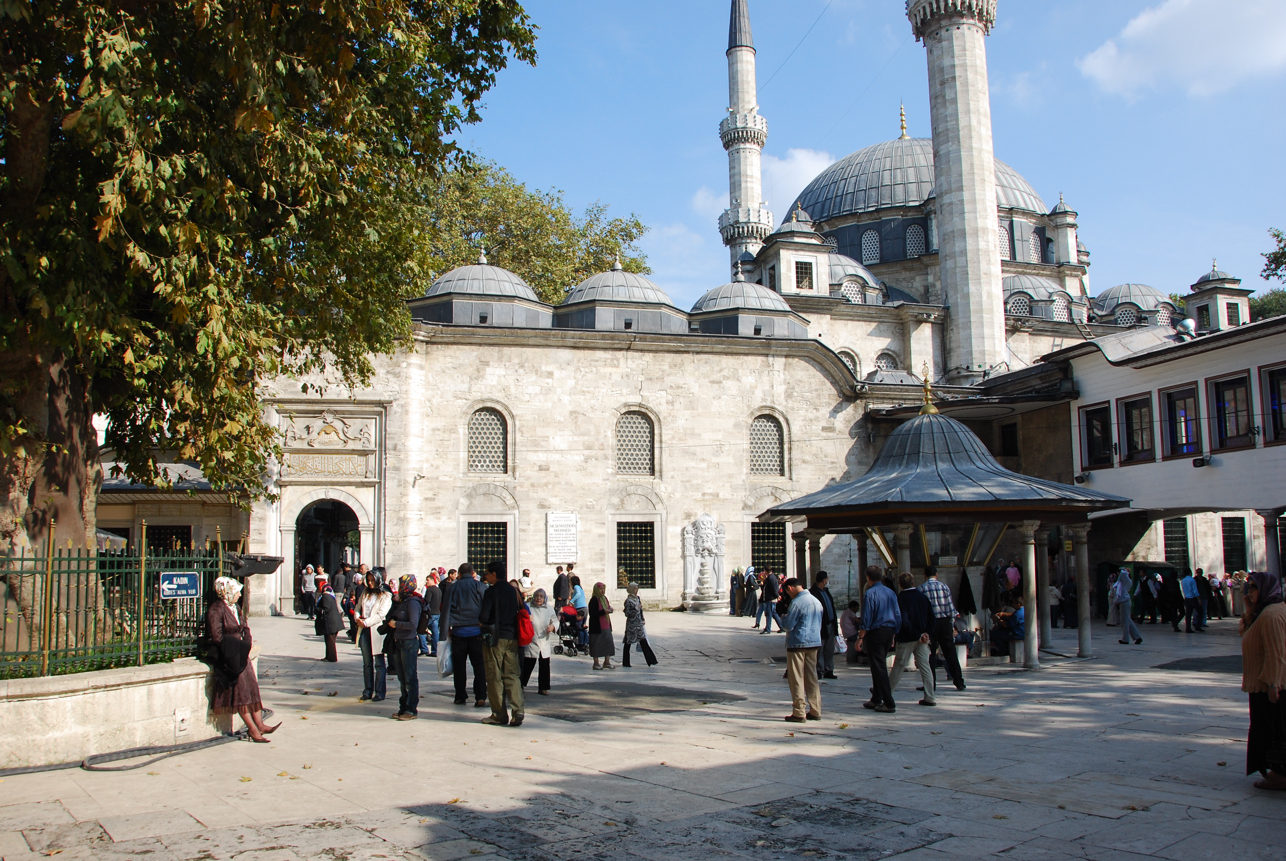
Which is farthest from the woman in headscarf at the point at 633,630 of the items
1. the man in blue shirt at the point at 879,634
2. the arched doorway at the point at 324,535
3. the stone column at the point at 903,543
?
the arched doorway at the point at 324,535

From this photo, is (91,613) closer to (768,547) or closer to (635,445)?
(635,445)

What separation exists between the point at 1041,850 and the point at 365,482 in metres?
19.7

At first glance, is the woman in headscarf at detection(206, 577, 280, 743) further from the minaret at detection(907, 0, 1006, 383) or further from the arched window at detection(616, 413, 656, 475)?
the minaret at detection(907, 0, 1006, 383)

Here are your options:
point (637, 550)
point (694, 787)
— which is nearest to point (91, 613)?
point (694, 787)

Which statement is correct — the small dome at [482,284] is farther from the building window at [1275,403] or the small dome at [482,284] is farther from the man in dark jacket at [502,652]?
the man in dark jacket at [502,652]

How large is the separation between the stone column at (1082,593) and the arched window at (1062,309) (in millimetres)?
28365

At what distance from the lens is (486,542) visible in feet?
76.7

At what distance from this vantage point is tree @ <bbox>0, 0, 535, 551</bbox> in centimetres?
722

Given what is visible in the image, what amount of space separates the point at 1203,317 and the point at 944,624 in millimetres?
35676

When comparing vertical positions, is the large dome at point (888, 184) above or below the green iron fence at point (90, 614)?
above

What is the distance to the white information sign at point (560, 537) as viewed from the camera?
23.6 meters

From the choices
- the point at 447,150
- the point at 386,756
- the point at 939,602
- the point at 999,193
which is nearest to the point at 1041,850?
the point at 386,756

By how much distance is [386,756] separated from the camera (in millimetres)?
7160

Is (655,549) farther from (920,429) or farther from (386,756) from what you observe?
(386,756)
